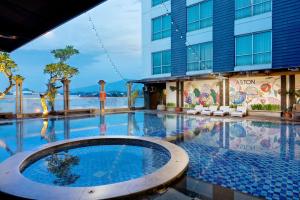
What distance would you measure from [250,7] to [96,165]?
15.7 meters

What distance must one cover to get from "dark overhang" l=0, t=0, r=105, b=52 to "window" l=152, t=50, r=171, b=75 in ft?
61.2

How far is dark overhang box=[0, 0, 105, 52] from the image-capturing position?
2656mm

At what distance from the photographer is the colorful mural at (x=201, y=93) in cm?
1903

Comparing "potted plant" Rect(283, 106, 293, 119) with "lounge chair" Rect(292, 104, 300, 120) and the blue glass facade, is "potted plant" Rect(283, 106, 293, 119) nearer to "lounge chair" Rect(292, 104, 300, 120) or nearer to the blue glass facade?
"lounge chair" Rect(292, 104, 300, 120)

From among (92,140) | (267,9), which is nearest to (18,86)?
(92,140)

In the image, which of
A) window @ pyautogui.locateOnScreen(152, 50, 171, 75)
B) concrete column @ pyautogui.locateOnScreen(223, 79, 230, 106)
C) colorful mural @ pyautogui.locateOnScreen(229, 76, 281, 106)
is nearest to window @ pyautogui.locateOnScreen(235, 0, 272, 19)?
colorful mural @ pyautogui.locateOnScreen(229, 76, 281, 106)

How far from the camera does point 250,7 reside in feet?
53.7

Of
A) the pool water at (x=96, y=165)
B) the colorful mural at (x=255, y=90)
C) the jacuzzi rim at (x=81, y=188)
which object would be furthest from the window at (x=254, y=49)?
the jacuzzi rim at (x=81, y=188)

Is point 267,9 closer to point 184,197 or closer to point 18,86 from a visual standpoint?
point 184,197

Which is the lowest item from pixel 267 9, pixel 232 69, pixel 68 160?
pixel 68 160

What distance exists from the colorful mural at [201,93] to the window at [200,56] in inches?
55.7

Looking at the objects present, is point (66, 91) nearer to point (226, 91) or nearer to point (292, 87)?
point (226, 91)

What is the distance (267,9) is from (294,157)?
12.7 m

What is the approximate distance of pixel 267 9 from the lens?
15.6 metres
